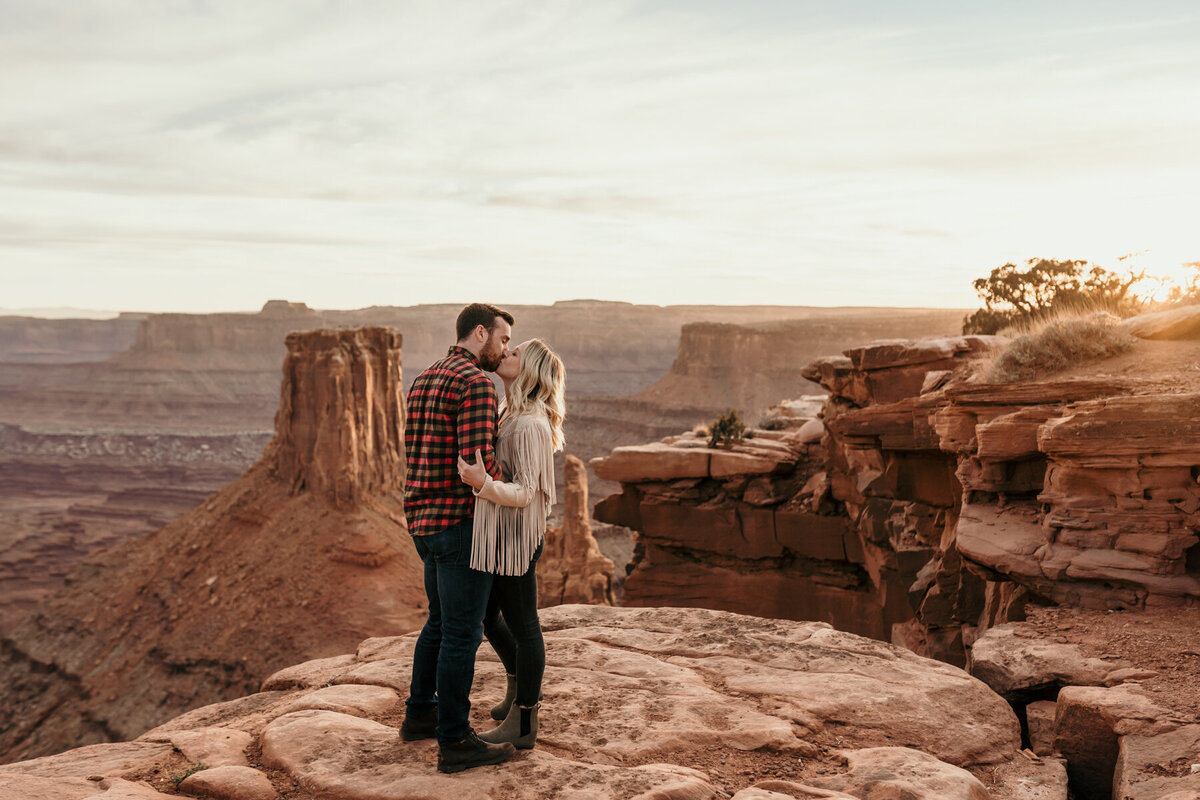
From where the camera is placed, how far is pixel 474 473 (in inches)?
144

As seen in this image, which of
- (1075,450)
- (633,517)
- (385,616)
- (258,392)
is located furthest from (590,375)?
(1075,450)

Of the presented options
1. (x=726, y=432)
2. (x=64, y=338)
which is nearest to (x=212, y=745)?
(x=726, y=432)

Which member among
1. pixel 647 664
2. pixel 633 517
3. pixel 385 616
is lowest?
pixel 385 616

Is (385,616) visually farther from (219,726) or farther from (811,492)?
(219,726)

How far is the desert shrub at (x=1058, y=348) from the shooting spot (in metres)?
8.67

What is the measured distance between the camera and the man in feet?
12.2

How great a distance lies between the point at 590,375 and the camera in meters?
132

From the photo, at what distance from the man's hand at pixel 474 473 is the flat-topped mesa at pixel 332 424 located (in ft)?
98.3

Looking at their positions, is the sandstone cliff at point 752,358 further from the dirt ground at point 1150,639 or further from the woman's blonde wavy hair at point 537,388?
the woman's blonde wavy hair at point 537,388

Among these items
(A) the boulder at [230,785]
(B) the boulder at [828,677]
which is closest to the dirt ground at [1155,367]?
(B) the boulder at [828,677]

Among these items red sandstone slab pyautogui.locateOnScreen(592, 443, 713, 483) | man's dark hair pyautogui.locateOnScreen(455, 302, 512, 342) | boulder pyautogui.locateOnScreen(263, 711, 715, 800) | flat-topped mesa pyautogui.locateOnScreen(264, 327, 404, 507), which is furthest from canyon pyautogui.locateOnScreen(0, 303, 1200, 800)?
flat-topped mesa pyautogui.locateOnScreen(264, 327, 404, 507)

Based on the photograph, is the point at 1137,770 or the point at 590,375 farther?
the point at 590,375

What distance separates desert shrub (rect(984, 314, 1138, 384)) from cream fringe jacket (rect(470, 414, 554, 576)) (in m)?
6.51

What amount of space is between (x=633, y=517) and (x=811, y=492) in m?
3.35
